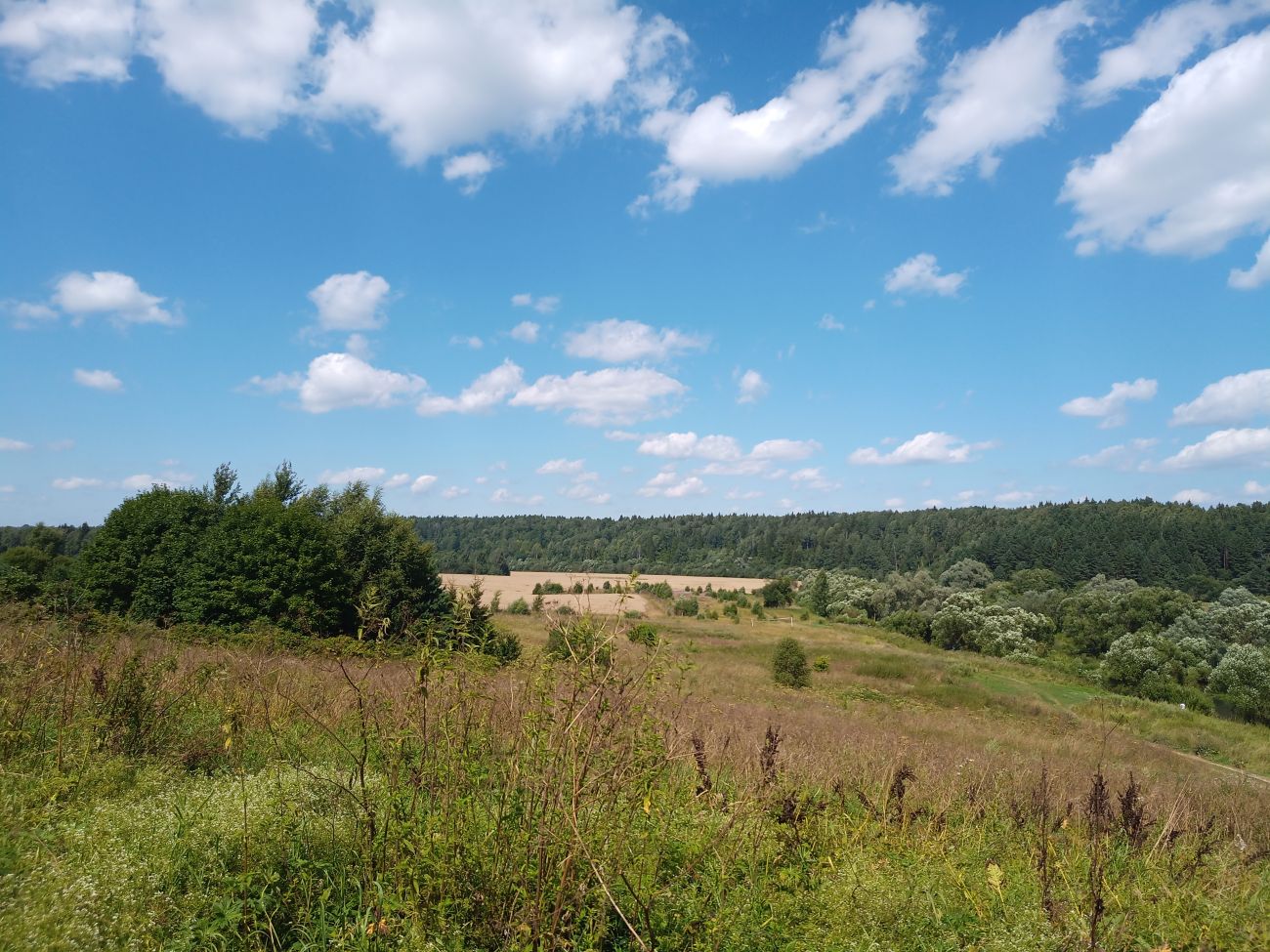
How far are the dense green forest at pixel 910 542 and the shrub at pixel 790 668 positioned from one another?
37909 millimetres

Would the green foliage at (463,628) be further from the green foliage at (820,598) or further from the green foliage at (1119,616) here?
the green foliage at (820,598)

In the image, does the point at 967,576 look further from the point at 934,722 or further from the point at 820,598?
the point at 934,722

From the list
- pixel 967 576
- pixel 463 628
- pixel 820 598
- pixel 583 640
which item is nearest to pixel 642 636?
pixel 583 640

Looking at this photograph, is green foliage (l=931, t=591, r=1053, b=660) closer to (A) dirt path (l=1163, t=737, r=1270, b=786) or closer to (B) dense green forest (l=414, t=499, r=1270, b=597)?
(A) dirt path (l=1163, t=737, r=1270, b=786)

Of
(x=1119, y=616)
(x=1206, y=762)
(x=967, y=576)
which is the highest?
(x=967, y=576)

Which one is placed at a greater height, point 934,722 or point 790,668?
point 934,722

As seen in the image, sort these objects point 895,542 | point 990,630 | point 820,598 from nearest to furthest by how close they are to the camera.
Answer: point 990,630 < point 820,598 < point 895,542

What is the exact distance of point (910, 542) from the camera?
398 feet

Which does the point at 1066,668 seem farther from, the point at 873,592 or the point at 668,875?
the point at 668,875

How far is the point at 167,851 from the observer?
3266 millimetres

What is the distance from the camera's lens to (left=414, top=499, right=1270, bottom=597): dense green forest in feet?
282

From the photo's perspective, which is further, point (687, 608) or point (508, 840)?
point (687, 608)

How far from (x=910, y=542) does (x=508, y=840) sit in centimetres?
12840

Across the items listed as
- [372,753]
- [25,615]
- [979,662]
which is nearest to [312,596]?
[25,615]
